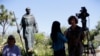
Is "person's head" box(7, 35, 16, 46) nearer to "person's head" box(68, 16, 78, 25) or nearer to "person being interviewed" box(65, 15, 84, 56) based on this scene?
"person being interviewed" box(65, 15, 84, 56)

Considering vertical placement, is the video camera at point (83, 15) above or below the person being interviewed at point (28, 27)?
above

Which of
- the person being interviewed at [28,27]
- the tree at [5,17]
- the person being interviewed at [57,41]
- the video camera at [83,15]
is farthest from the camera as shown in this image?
the tree at [5,17]

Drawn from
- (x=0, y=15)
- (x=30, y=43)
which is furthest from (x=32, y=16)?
(x=0, y=15)

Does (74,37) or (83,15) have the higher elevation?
(83,15)

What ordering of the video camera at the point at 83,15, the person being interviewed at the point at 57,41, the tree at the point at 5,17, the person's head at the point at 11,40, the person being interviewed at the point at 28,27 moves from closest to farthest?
the person's head at the point at 11,40 → the person being interviewed at the point at 57,41 → the video camera at the point at 83,15 → the person being interviewed at the point at 28,27 → the tree at the point at 5,17

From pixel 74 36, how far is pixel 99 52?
498 centimetres

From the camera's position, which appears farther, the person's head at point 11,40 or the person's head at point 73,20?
the person's head at point 73,20

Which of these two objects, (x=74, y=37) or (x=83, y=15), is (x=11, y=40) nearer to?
(x=74, y=37)

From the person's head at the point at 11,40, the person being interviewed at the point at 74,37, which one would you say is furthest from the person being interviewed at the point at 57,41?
the person's head at the point at 11,40

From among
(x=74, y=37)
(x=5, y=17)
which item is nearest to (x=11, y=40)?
(x=74, y=37)

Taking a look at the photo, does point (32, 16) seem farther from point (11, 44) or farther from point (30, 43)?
point (11, 44)

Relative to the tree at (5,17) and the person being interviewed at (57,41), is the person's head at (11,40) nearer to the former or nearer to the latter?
the person being interviewed at (57,41)

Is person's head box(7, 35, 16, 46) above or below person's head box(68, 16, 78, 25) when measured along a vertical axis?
below

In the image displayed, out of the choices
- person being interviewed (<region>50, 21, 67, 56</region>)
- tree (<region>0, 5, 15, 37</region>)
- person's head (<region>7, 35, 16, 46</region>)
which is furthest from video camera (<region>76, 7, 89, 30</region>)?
tree (<region>0, 5, 15, 37</region>)
